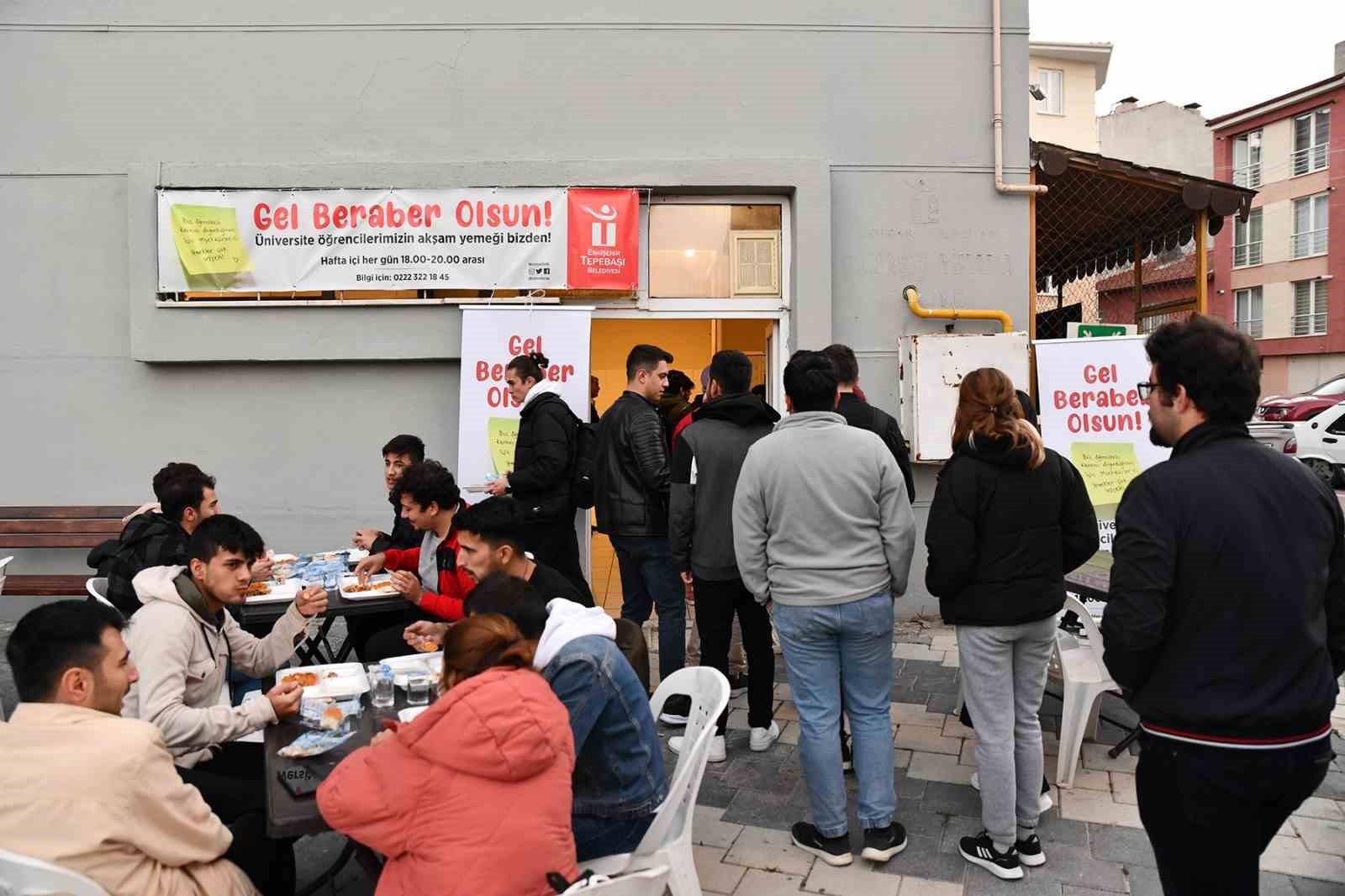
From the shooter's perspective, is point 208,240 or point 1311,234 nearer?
point 208,240

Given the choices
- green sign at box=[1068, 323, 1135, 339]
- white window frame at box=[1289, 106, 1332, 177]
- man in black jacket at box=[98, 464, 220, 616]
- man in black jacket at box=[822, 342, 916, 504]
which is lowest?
man in black jacket at box=[98, 464, 220, 616]

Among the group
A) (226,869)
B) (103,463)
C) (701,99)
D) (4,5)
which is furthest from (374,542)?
(4,5)

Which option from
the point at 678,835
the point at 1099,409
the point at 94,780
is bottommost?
the point at 678,835

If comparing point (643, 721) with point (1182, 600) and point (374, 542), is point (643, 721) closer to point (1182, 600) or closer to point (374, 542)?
point (1182, 600)

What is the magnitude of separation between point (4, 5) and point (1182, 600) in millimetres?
7911

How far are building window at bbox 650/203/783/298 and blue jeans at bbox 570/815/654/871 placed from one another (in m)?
4.59

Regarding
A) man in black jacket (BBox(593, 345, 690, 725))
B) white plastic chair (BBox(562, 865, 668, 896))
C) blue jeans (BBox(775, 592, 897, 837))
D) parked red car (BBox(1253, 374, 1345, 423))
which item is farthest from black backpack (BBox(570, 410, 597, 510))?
parked red car (BBox(1253, 374, 1345, 423))

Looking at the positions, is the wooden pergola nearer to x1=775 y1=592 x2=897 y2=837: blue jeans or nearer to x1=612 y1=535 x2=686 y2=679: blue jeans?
x1=612 y1=535 x2=686 y2=679: blue jeans

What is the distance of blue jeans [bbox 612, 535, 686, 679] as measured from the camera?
15.9ft

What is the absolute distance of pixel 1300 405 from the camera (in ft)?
63.7

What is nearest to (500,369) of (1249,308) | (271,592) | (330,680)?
(271,592)

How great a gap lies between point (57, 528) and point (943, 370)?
604 cm

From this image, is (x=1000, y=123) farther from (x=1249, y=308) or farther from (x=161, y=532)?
(x=1249, y=308)

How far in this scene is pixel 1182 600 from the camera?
2119 mm
